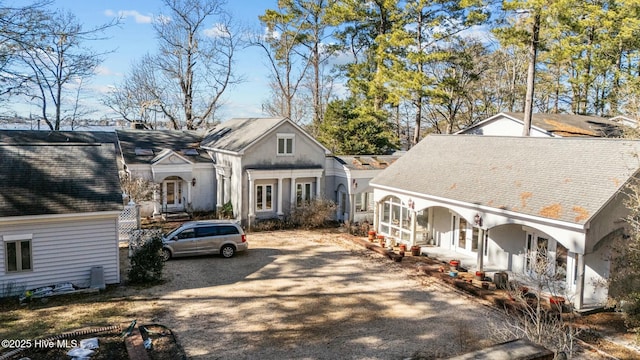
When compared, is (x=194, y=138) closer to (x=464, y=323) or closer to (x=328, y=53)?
(x=328, y=53)

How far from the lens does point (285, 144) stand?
26.8 meters

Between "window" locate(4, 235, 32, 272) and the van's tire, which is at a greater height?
"window" locate(4, 235, 32, 272)

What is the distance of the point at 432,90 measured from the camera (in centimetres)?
3136

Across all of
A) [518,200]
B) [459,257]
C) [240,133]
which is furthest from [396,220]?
[240,133]

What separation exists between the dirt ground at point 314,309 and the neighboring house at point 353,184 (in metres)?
7.39

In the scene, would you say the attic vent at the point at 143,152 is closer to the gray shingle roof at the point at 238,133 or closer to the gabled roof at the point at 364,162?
the gray shingle roof at the point at 238,133

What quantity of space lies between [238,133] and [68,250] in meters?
15.5

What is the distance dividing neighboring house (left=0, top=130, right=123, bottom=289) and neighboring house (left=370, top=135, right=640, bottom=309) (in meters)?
13.2

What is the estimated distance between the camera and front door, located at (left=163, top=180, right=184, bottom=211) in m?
28.0

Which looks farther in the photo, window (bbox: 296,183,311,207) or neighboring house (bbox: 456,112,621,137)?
neighboring house (bbox: 456,112,621,137)

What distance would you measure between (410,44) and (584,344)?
84.0 ft

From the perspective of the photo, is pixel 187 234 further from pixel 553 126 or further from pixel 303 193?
pixel 553 126

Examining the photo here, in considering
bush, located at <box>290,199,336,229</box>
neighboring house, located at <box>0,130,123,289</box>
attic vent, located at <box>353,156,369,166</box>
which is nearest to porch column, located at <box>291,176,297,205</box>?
bush, located at <box>290,199,336,229</box>

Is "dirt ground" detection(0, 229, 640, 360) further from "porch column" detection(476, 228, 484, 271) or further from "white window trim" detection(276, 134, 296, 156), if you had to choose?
"white window trim" detection(276, 134, 296, 156)
